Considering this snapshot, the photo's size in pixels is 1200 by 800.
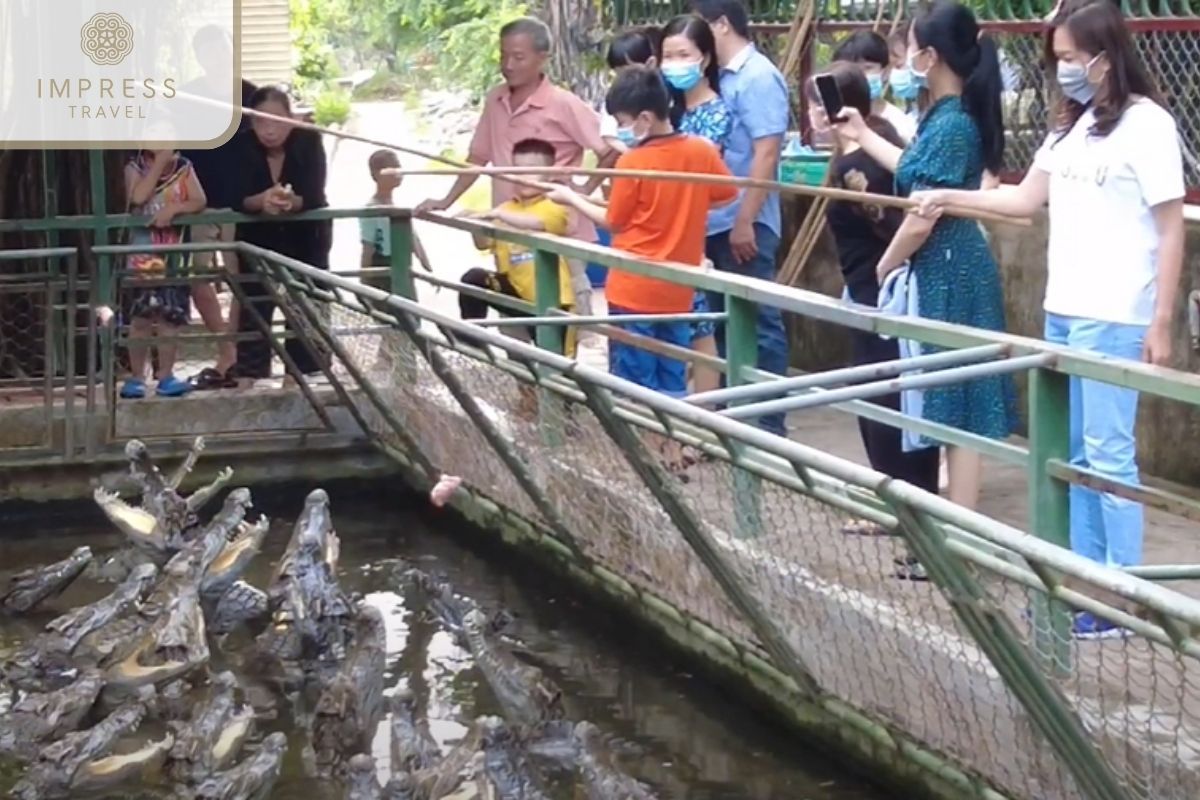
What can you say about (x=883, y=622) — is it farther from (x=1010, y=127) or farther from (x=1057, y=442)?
(x=1010, y=127)

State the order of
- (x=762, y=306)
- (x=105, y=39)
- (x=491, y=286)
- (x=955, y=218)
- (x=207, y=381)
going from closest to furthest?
(x=955, y=218) < (x=762, y=306) < (x=491, y=286) < (x=207, y=381) < (x=105, y=39)

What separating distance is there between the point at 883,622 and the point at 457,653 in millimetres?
2605

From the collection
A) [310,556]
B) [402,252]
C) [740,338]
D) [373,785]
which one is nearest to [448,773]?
[373,785]

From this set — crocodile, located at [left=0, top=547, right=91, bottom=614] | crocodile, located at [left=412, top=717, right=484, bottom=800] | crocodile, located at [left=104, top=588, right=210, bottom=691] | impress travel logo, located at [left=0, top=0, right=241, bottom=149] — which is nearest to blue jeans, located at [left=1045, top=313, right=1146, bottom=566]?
crocodile, located at [left=412, top=717, right=484, bottom=800]

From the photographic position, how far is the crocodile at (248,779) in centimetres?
564

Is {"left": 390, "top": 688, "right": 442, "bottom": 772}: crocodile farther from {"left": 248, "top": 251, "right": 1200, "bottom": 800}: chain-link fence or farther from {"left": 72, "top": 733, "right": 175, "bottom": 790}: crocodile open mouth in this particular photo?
{"left": 248, "top": 251, "right": 1200, "bottom": 800}: chain-link fence

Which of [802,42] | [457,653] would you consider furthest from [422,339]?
[802,42]

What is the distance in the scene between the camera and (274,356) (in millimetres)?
9852

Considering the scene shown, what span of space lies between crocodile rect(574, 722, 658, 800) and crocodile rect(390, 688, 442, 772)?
440mm

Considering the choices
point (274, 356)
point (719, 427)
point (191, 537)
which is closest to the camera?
point (719, 427)

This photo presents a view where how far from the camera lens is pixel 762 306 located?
7.70 meters

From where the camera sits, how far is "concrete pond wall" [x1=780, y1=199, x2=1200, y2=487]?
23.6 ft

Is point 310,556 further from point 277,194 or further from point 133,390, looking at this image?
point 277,194

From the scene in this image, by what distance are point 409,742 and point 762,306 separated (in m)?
2.56
